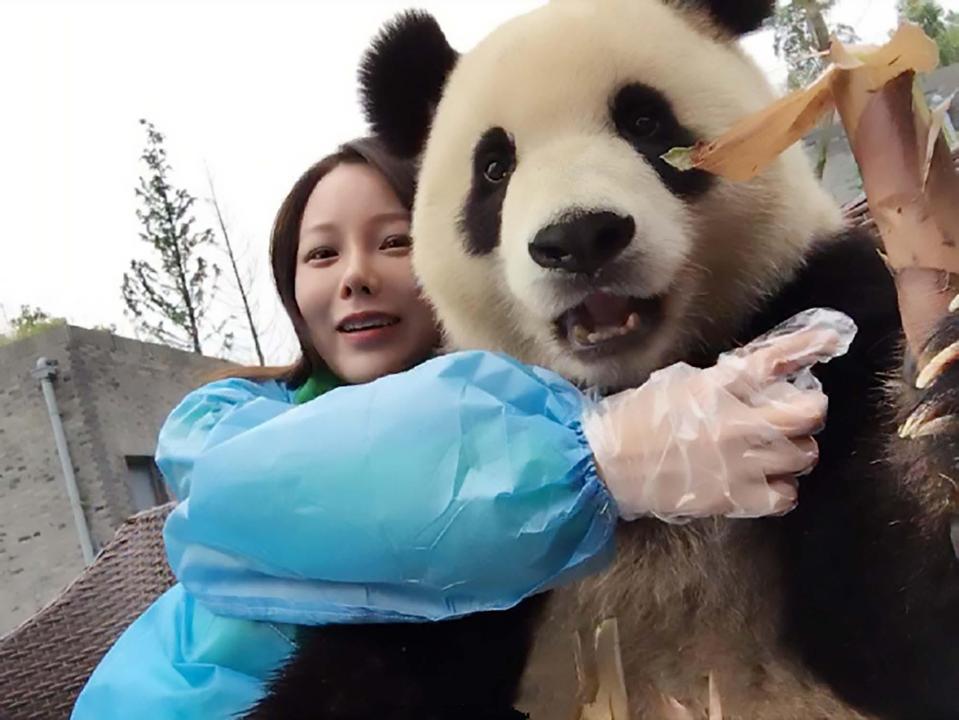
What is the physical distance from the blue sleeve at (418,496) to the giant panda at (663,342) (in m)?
0.18

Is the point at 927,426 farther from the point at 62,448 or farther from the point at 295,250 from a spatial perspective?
the point at 62,448

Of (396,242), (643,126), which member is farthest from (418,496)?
(396,242)

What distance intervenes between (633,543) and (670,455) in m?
0.39

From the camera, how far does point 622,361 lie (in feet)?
4.46

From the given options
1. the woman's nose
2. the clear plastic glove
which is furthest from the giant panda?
the woman's nose

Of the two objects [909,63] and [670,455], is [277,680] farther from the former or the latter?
[909,63]

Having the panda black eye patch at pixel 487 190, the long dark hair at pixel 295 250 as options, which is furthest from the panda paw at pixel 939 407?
the long dark hair at pixel 295 250

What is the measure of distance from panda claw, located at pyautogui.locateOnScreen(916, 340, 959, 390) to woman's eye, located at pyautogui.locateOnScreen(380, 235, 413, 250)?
1239 mm

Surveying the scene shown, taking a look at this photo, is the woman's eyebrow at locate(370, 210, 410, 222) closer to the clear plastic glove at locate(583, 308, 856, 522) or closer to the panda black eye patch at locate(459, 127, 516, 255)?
the panda black eye patch at locate(459, 127, 516, 255)

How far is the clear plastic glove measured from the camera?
41.2 inches

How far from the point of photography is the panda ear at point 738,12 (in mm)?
1581

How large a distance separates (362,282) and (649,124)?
0.74m

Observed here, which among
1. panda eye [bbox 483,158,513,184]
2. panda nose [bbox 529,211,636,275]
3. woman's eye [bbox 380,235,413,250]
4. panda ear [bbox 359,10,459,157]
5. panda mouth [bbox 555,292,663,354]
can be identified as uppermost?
panda ear [bbox 359,10,459,157]

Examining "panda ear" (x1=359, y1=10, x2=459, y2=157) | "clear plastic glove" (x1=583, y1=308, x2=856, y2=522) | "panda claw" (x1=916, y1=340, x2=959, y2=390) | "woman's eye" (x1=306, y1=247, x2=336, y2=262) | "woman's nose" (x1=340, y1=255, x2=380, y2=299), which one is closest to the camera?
"panda claw" (x1=916, y1=340, x2=959, y2=390)
